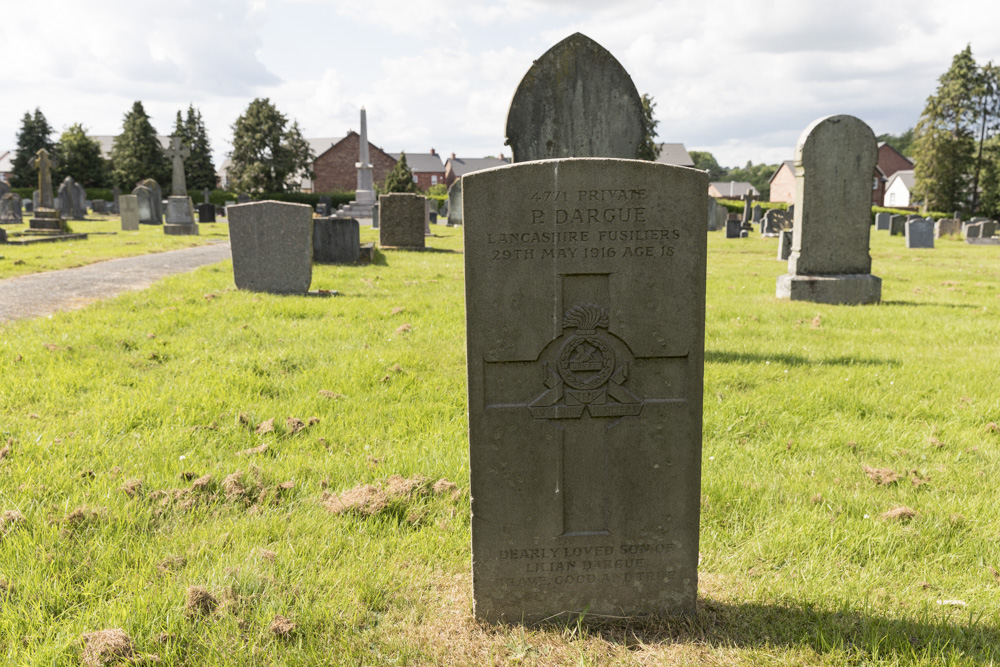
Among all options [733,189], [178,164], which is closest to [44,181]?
[178,164]

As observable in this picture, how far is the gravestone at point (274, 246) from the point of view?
9141 mm

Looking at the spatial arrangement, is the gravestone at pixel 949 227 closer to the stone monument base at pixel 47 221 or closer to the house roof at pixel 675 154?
the stone monument base at pixel 47 221

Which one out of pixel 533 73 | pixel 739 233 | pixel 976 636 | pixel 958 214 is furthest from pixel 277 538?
pixel 958 214

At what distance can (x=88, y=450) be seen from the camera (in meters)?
3.70

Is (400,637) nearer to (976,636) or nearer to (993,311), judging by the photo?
(976,636)

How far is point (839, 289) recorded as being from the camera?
369 inches

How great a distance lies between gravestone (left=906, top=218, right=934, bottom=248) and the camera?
21828 millimetres

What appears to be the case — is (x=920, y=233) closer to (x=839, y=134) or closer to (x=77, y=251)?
(x=839, y=134)

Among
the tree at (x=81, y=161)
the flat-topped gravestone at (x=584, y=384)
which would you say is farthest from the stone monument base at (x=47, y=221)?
the tree at (x=81, y=161)

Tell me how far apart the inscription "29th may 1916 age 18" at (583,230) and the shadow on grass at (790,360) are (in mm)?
3850

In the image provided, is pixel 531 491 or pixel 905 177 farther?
pixel 905 177

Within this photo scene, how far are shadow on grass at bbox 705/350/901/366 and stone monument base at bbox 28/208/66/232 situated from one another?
2185cm

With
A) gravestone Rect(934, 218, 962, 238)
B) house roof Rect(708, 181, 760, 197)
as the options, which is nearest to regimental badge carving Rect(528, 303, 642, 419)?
gravestone Rect(934, 218, 962, 238)

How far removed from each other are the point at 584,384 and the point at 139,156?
2347 inches
